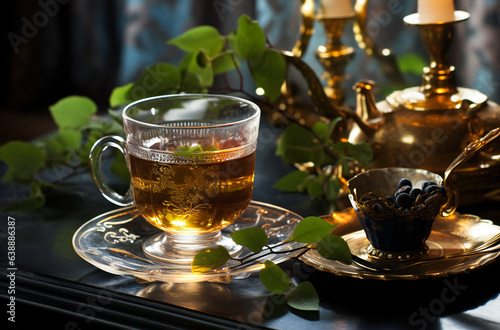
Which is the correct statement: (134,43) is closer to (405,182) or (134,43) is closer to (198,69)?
(198,69)

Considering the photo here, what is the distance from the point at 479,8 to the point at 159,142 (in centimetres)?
73

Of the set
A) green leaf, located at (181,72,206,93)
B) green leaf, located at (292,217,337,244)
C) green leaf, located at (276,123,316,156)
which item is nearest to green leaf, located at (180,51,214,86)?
green leaf, located at (181,72,206,93)

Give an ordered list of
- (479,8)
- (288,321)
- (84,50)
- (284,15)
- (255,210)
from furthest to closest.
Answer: (84,50) → (284,15) → (479,8) → (255,210) → (288,321)

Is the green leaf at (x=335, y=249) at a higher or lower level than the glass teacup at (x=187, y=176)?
lower

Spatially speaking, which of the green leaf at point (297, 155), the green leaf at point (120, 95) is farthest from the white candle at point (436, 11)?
the green leaf at point (120, 95)

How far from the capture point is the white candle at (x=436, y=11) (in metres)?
0.87

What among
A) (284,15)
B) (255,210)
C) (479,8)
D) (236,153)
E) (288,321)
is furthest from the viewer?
(284,15)

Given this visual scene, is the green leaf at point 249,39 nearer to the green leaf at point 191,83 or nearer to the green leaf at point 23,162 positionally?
the green leaf at point 191,83

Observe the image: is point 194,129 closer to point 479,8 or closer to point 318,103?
point 318,103

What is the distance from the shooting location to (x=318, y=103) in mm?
931

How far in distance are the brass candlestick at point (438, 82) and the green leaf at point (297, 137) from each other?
13cm

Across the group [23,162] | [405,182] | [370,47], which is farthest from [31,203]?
[370,47]

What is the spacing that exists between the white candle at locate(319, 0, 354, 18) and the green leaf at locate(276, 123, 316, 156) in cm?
35

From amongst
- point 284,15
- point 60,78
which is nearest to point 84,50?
point 60,78
